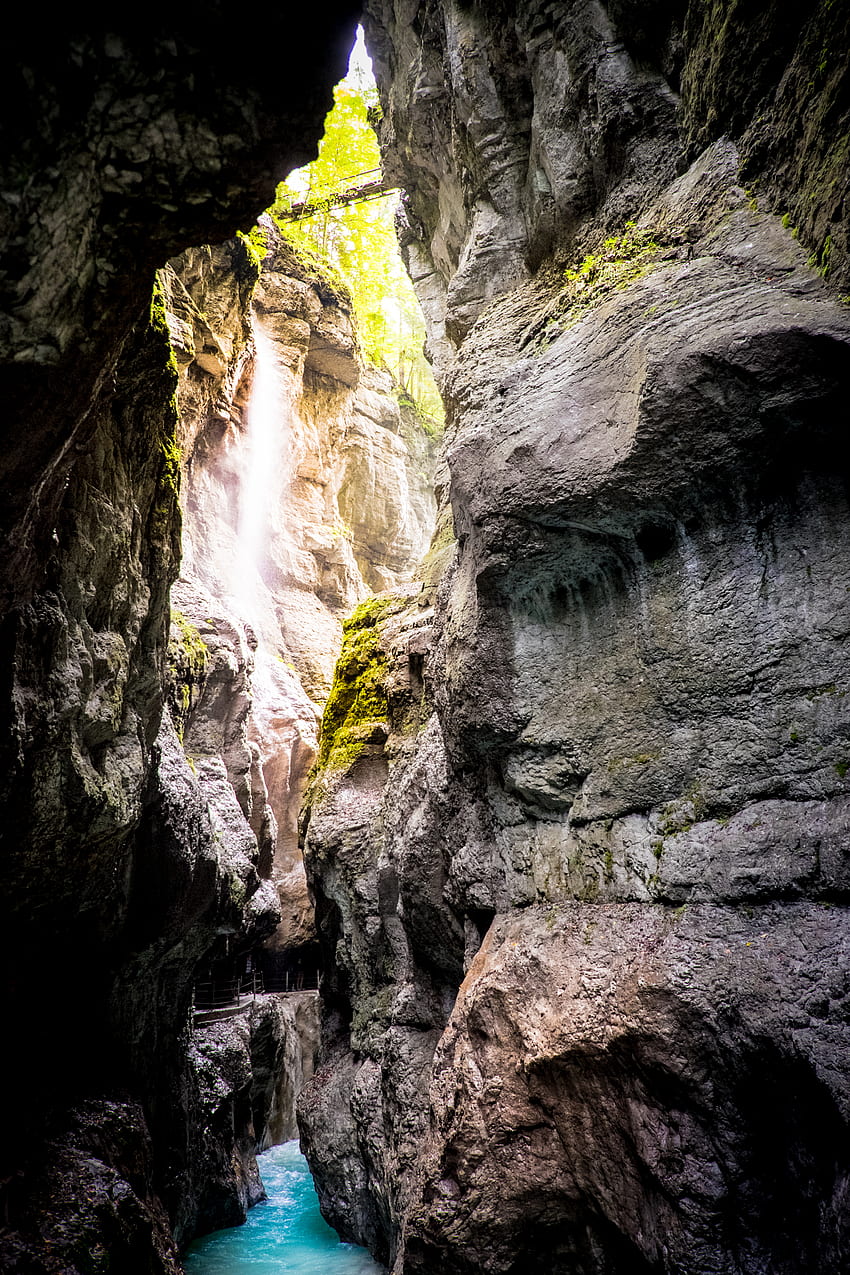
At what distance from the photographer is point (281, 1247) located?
1085 cm

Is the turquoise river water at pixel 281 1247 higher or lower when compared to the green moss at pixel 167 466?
lower

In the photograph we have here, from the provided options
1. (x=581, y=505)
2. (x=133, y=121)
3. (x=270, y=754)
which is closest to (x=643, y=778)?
(x=581, y=505)

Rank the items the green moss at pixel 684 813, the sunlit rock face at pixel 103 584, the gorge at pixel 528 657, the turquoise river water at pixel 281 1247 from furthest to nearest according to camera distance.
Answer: the turquoise river water at pixel 281 1247
the green moss at pixel 684 813
the gorge at pixel 528 657
the sunlit rock face at pixel 103 584

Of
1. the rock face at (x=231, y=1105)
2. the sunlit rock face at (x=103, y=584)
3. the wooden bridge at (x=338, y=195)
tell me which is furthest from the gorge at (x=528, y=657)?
the wooden bridge at (x=338, y=195)

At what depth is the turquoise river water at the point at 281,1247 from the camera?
9.73 meters

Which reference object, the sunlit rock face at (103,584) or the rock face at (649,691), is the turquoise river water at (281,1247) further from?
the rock face at (649,691)

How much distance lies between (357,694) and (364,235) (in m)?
18.9

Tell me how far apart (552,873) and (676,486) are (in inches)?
133

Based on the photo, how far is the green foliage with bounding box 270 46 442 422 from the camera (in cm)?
1980

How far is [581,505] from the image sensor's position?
19.7 ft

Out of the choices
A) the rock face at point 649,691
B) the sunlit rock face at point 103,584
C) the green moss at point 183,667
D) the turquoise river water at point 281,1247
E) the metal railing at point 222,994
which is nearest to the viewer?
the sunlit rock face at point 103,584

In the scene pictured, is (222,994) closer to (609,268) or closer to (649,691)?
(649,691)

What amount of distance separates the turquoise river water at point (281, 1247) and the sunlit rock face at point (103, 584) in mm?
1479

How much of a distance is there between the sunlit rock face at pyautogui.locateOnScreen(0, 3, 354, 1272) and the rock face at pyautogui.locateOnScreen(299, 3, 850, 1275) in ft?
9.43
